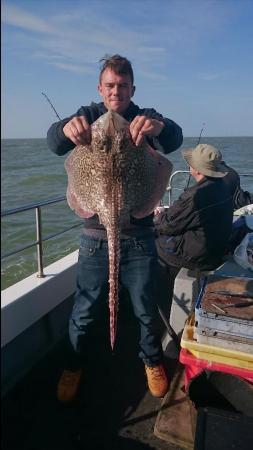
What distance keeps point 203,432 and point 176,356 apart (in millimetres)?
1507

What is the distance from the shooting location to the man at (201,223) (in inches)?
154

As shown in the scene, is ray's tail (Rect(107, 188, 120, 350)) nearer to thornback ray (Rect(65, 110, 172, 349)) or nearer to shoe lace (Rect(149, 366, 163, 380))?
thornback ray (Rect(65, 110, 172, 349))

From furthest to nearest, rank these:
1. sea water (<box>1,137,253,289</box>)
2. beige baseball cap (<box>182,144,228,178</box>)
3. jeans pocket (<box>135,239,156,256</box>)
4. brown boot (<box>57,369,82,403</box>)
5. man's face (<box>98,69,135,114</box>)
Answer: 1. sea water (<box>1,137,253,289</box>)
2. beige baseball cap (<box>182,144,228,178</box>)
3. brown boot (<box>57,369,82,403</box>)
4. jeans pocket (<box>135,239,156,256</box>)
5. man's face (<box>98,69,135,114</box>)

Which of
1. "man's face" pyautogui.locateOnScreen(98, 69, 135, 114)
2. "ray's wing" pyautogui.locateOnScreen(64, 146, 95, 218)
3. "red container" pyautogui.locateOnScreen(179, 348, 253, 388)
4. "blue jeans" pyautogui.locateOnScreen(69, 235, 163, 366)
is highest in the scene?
"man's face" pyautogui.locateOnScreen(98, 69, 135, 114)

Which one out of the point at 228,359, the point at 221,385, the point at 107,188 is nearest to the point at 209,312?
the point at 228,359

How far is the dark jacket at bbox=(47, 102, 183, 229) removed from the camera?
2590 mm

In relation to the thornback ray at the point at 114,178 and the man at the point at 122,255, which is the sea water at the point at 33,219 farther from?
the thornback ray at the point at 114,178

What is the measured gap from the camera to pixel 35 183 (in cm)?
2027

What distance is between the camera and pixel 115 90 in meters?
2.60

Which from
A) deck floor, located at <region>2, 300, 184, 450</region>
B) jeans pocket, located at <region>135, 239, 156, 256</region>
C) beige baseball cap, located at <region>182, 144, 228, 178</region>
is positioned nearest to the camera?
deck floor, located at <region>2, 300, 184, 450</region>

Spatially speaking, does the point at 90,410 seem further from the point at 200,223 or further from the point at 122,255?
the point at 200,223

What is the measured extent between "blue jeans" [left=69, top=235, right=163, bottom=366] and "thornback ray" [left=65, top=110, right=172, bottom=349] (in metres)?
0.25

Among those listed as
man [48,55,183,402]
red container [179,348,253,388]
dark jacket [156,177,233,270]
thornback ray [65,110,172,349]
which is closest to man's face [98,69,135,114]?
man [48,55,183,402]

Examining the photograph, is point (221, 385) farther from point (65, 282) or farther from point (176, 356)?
point (65, 282)
